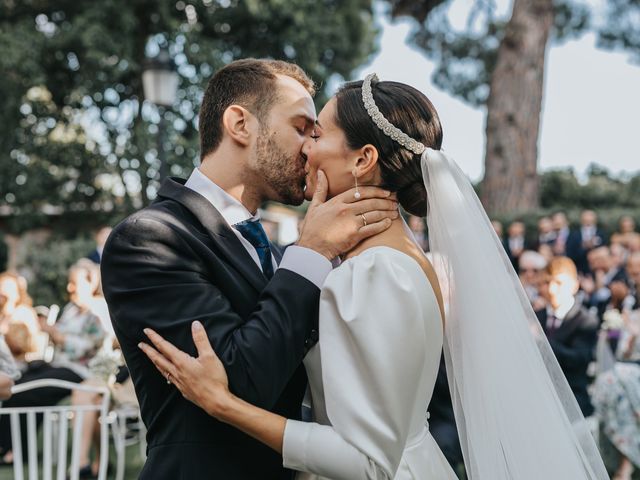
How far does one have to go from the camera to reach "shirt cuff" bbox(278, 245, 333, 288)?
7.50ft

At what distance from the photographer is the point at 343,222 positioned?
2398 mm

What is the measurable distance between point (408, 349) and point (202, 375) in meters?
0.56

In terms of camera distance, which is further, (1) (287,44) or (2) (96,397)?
(1) (287,44)

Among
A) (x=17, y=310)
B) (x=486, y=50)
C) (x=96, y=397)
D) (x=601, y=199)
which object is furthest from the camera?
(x=601, y=199)

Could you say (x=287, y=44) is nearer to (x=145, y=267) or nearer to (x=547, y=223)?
(x=547, y=223)

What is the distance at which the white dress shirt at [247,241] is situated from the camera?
7.53 ft

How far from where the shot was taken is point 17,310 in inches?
295

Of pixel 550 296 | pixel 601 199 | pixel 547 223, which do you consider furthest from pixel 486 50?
pixel 550 296

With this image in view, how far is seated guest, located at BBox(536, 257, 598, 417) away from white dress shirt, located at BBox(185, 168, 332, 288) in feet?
14.0

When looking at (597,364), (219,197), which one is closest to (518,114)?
(597,364)

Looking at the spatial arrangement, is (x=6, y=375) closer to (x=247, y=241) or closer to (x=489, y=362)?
(x=247, y=241)

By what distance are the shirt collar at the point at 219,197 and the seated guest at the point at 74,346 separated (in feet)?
16.0

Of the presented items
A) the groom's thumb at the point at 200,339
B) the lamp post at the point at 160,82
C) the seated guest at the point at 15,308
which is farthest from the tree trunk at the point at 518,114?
the groom's thumb at the point at 200,339

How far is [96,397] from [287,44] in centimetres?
1299
